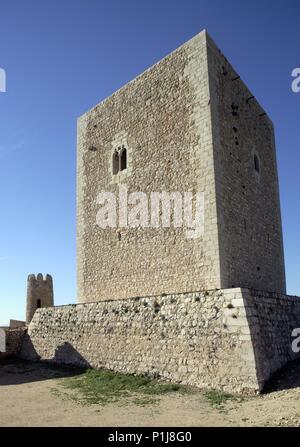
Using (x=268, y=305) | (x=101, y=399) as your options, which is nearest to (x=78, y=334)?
(x=101, y=399)

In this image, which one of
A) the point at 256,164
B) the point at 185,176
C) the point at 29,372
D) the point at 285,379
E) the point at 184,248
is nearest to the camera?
the point at 285,379

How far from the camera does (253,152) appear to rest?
14.5m

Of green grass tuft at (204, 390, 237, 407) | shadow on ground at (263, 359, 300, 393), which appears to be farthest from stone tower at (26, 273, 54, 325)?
shadow on ground at (263, 359, 300, 393)

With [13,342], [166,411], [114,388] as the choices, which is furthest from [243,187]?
[13,342]

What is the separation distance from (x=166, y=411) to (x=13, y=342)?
10.2 m

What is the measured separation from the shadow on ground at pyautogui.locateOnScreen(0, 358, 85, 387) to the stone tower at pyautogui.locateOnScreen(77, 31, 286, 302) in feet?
9.13

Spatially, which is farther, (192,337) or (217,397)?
(192,337)

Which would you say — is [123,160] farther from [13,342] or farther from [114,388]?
[13,342]

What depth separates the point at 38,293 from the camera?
21.0 metres

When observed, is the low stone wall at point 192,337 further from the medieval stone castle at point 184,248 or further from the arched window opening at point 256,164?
the arched window opening at point 256,164

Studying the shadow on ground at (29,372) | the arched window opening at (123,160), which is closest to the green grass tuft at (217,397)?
the shadow on ground at (29,372)

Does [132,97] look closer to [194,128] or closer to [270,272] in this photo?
[194,128]

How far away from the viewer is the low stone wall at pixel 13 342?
15562mm
